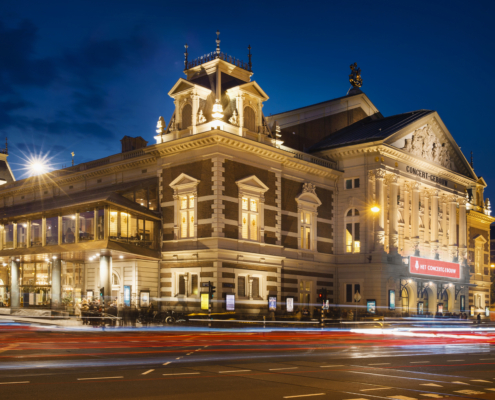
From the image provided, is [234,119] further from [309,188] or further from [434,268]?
[434,268]

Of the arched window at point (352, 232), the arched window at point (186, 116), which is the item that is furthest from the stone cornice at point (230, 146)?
the arched window at point (352, 232)

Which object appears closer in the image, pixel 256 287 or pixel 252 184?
pixel 252 184

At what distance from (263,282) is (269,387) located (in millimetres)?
30238

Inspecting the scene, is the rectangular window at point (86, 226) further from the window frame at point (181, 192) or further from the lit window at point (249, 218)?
the lit window at point (249, 218)

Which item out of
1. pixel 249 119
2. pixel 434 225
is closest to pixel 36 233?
pixel 249 119

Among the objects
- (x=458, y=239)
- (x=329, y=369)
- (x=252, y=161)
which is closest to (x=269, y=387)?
(x=329, y=369)

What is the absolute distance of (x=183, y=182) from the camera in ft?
143

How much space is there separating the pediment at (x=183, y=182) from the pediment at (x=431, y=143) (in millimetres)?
18087

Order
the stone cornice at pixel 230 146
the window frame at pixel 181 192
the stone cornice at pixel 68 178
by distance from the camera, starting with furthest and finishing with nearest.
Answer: the stone cornice at pixel 68 178 < the window frame at pixel 181 192 < the stone cornice at pixel 230 146

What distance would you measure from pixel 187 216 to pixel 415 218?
75.8 feet

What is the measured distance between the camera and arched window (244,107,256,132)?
1755 inches

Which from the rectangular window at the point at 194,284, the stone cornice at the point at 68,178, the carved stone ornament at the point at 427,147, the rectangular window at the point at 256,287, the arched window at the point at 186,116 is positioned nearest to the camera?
the rectangular window at the point at 194,284

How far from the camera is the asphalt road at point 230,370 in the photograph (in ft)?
42.7

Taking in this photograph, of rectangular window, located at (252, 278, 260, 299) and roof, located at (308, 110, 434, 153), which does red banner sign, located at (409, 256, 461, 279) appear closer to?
roof, located at (308, 110, 434, 153)
